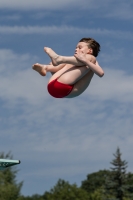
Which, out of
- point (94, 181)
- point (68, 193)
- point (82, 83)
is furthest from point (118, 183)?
point (82, 83)

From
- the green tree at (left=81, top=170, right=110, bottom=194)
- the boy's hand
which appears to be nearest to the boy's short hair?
the boy's hand

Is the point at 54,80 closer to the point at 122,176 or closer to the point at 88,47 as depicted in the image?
the point at 88,47

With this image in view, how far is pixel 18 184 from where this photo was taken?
61094 mm

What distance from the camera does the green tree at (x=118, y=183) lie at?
82.7 metres

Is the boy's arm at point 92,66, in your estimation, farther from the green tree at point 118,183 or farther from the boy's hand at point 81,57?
the green tree at point 118,183

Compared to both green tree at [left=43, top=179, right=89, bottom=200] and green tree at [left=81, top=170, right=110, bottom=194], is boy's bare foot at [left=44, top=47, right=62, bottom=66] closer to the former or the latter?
green tree at [left=43, top=179, right=89, bottom=200]

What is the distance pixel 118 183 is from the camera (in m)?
83.6

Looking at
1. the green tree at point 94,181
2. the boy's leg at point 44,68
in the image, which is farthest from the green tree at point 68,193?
the boy's leg at point 44,68

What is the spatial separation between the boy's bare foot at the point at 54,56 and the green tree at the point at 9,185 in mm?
49683

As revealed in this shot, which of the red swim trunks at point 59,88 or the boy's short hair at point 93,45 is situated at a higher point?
the boy's short hair at point 93,45

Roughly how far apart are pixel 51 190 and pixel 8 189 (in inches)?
1005

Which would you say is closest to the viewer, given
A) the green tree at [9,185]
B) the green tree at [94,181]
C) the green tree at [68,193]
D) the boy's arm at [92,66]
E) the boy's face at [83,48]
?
the boy's arm at [92,66]

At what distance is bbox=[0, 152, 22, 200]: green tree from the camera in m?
60.9

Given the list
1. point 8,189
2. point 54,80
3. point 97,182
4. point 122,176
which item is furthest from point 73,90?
point 97,182
